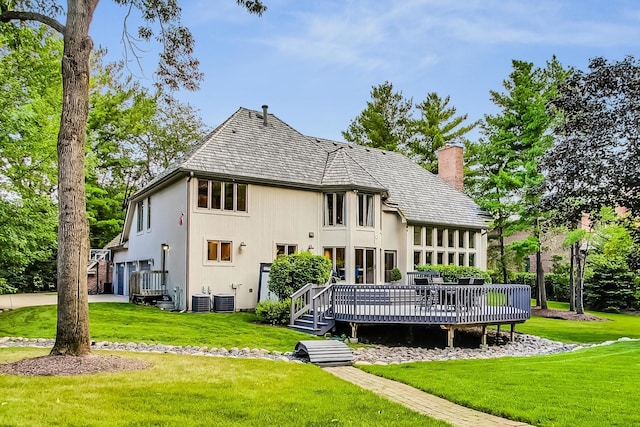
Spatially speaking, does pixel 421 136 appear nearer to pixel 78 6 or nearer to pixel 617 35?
pixel 617 35

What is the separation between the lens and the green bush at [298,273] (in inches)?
658

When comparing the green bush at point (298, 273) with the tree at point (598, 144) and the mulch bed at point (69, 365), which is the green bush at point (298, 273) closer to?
the tree at point (598, 144)

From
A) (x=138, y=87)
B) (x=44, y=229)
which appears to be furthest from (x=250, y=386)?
(x=138, y=87)

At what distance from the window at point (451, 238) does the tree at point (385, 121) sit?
19.5 metres

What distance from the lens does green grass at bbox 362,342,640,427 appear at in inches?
247

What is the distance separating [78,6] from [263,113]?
13.7m

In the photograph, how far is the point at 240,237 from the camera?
62.2ft

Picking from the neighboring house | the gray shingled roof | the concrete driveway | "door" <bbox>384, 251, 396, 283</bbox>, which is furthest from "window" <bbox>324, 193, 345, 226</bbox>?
the concrete driveway

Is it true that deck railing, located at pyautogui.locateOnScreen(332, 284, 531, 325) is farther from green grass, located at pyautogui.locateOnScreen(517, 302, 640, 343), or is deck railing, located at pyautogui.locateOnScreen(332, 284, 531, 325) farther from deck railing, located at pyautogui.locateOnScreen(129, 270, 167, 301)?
deck railing, located at pyautogui.locateOnScreen(129, 270, 167, 301)

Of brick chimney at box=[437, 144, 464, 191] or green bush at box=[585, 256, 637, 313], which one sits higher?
brick chimney at box=[437, 144, 464, 191]

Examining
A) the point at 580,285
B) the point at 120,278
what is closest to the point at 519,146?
the point at 580,285

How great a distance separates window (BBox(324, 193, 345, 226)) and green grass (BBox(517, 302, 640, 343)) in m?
7.70

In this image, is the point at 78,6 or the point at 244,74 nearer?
the point at 78,6

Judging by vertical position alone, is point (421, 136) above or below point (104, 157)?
above
